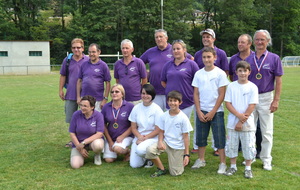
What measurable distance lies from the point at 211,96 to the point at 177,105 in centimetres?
54

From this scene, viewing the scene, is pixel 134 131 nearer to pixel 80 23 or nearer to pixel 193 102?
pixel 193 102

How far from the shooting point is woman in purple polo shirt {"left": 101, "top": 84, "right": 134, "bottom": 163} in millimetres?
5551

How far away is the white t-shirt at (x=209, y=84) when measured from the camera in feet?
16.1

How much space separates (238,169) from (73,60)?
12.2 ft

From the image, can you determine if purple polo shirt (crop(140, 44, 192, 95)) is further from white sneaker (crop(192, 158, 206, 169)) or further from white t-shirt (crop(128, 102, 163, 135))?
white sneaker (crop(192, 158, 206, 169))

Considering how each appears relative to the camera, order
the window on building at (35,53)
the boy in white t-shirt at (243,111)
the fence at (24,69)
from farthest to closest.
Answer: the window on building at (35,53), the fence at (24,69), the boy in white t-shirt at (243,111)

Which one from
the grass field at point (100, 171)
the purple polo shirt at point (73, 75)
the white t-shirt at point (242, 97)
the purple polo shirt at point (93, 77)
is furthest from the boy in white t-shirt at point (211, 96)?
the purple polo shirt at point (73, 75)

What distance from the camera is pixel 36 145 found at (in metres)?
6.83

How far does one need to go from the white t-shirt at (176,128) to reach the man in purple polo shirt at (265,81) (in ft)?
3.94

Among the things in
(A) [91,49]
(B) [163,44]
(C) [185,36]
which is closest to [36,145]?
(A) [91,49]

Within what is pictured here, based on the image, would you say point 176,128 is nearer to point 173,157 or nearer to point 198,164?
point 173,157

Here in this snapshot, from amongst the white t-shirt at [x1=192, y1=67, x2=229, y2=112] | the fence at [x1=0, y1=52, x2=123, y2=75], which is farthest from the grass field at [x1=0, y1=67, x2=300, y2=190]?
the fence at [x1=0, y1=52, x2=123, y2=75]

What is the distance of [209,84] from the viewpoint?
494cm

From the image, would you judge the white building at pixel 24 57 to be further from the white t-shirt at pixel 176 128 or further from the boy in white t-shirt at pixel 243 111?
the boy in white t-shirt at pixel 243 111
